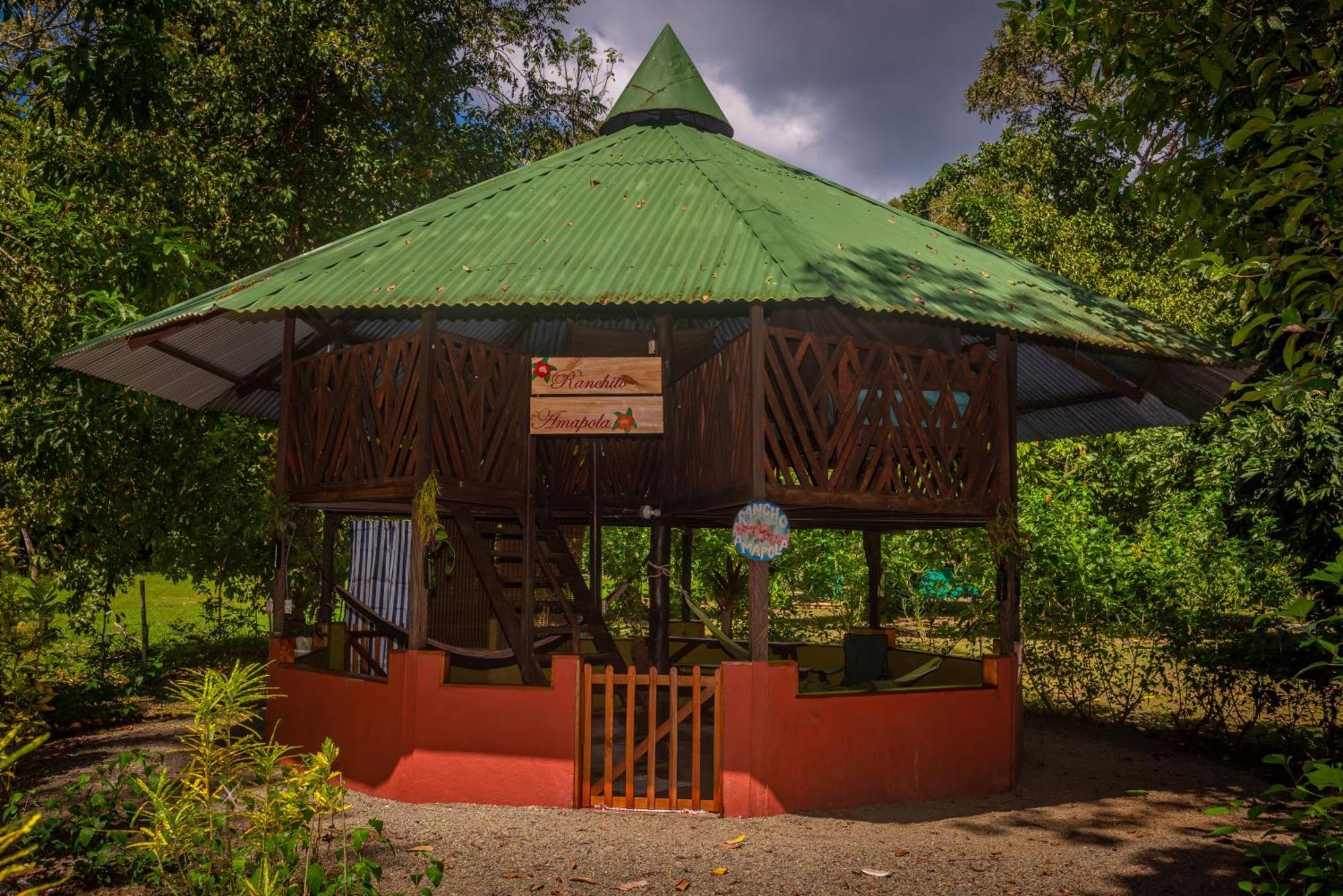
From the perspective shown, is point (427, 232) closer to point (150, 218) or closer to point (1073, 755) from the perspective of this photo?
point (150, 218)

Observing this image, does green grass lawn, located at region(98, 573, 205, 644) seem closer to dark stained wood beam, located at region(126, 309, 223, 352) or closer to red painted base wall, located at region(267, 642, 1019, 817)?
dark stained wood beam, located at region(126, 309, 223, 352)

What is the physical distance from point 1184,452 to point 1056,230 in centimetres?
1510

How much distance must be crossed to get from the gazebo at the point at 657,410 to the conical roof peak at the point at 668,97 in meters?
0.75

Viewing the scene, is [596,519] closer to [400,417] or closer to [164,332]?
[400,417]

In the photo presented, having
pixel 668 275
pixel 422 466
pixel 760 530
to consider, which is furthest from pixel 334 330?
pixel 760 530

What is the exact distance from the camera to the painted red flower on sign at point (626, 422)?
9.25 meters

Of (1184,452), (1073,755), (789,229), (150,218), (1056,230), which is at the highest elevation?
(1056,230)

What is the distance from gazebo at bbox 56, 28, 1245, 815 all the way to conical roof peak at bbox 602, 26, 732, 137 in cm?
75

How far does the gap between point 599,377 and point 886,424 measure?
2.69m

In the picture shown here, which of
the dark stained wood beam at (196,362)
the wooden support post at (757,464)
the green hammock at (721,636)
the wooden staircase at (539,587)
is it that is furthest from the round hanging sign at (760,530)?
the dark stained wood beam at (196,362)

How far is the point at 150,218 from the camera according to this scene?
48.1 ft

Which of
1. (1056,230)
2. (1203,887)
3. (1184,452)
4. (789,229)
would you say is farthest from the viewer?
(1056,230)

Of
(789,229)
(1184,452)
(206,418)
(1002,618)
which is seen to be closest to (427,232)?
(789,229)

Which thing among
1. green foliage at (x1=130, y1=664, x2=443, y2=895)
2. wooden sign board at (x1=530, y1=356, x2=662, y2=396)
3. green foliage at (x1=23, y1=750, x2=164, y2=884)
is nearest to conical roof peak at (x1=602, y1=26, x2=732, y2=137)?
wooden sign board at (x1=530, y1=356, x2=662, y2=396)
